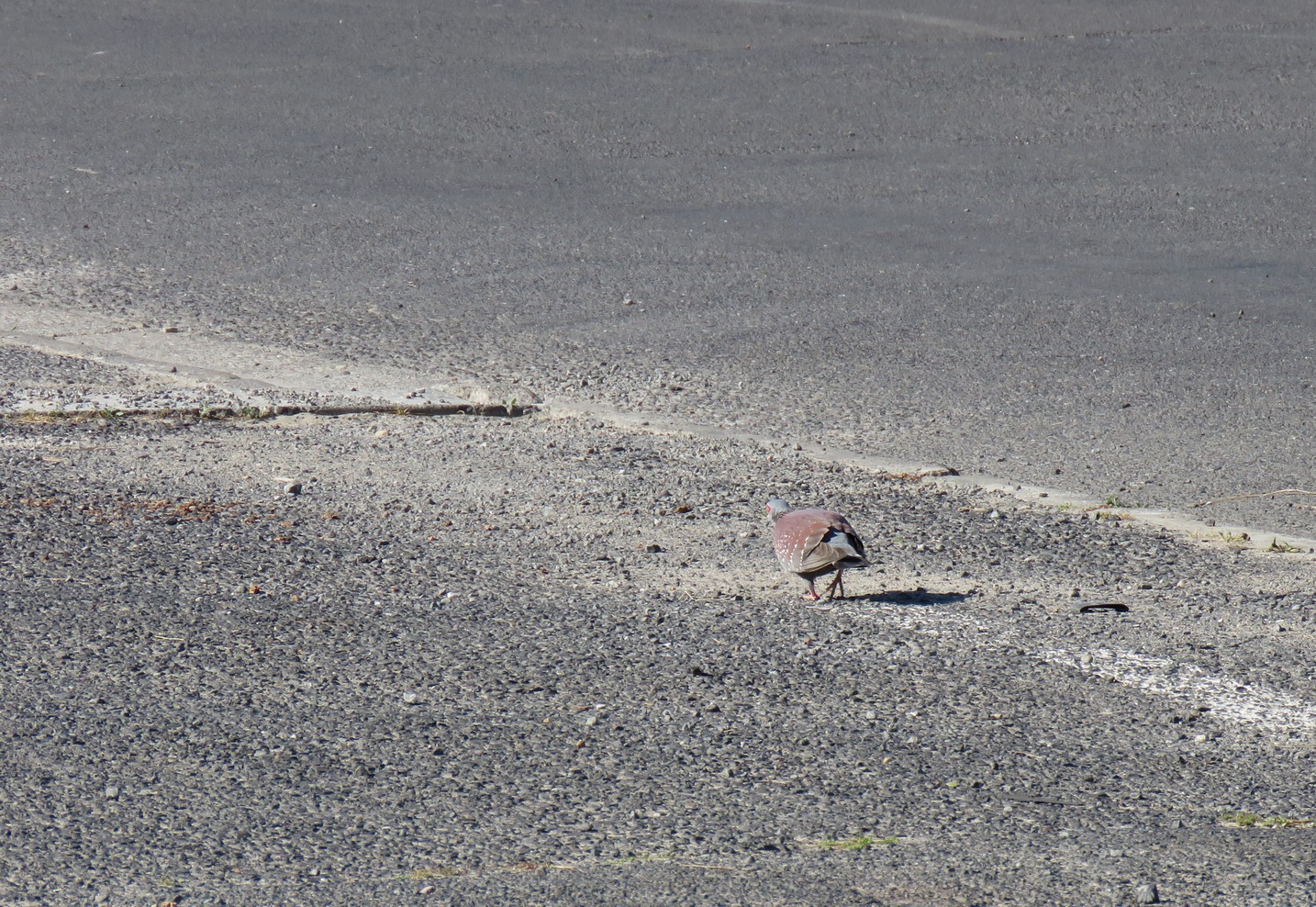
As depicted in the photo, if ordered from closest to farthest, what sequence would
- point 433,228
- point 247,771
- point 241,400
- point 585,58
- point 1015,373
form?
point 247,771 < point 241,400 < point 1015,373 < point 433,228 < point 585,58

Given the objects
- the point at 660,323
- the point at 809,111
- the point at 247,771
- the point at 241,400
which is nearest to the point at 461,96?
the point at 809,111

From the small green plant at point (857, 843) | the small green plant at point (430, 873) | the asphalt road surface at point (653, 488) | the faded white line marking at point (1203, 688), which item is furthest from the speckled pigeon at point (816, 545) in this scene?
the small green plant at point (430, 873)

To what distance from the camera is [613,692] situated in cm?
426

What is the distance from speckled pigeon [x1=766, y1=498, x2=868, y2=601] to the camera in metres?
4.62

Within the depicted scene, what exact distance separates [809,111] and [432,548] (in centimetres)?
889

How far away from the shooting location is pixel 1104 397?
7422 mm

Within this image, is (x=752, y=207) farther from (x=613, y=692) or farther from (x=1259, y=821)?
(x=1259, y=821)

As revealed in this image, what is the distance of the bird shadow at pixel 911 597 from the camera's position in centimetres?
496

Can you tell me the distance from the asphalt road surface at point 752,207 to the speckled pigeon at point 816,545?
1.67 m

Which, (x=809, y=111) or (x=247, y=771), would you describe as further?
(x=809, y=111)

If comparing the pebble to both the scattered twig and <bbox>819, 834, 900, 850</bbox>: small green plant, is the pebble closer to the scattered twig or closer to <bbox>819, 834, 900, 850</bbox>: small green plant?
<bbox>819, 834, 900, 850</bbox>: small green plant

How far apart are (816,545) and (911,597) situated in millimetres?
518

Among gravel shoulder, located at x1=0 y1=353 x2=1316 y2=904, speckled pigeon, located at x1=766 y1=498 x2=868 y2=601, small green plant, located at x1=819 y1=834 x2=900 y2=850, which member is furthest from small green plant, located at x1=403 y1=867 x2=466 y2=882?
speckled pigeon, located at x1=766 y1=498 x2=868 y2=601

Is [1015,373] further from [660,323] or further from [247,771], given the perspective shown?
[247,771]
